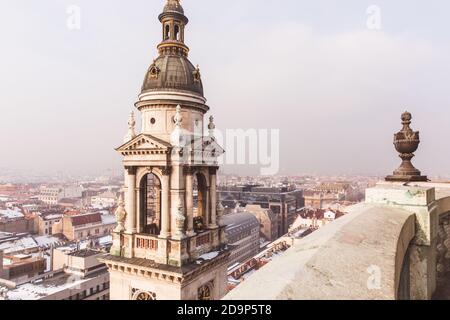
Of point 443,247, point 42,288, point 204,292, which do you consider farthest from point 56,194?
point 443,247

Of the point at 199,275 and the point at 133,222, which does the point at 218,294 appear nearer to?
the point at 199,275

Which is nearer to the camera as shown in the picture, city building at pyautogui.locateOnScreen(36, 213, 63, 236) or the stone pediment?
the stone pediment

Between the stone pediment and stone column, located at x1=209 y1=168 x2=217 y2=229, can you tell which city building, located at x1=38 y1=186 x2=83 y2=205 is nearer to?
the stone pediment

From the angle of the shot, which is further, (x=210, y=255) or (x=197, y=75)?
(x=197, y=75)

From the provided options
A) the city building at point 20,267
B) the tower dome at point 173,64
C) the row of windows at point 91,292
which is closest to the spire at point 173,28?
the tower dome at point 173,64

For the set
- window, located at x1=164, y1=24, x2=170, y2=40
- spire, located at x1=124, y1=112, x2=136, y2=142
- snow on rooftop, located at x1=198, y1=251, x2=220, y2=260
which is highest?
window, located at x1=164, y1=24, x2=170, y2=40

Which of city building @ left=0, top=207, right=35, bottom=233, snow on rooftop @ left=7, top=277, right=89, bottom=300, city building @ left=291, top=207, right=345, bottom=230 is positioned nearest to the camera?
snow on rooftop @ left=7, top=277, right=89, bottom=300

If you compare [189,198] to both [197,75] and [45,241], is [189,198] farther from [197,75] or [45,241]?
[45,241]

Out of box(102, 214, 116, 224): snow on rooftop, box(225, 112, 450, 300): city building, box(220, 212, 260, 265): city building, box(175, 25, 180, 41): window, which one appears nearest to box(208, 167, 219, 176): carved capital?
box(175, 25, 180, 41): window
